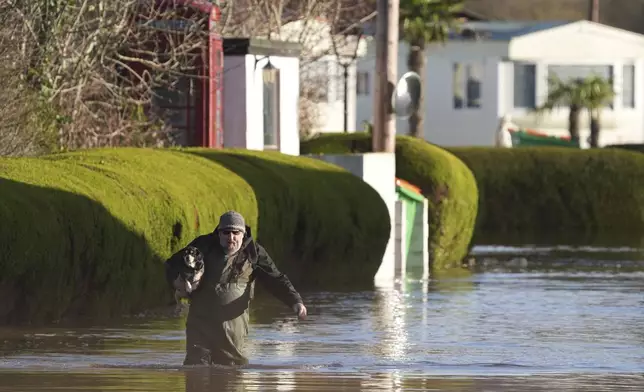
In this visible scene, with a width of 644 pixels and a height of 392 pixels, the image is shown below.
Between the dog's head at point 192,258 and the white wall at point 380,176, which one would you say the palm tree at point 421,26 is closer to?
the white wall at point 380,176

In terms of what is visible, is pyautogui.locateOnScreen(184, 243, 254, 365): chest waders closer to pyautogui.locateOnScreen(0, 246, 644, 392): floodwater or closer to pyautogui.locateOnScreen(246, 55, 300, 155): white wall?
pyautogui.locateOnScreen(0, 246, 644, 392): floodwater

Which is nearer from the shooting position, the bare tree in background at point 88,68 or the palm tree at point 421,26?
the bare tree in background at point 88,68

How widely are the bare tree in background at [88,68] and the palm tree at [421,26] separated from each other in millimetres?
28244

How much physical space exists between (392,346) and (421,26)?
41.4 metres

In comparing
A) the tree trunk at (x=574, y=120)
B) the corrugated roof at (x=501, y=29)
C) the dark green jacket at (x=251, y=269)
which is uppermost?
the corrugated roof at (x=501, y=29)

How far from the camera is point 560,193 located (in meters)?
42.4

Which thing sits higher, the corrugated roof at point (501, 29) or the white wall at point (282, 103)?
the corrugated roof at point (501, 29)

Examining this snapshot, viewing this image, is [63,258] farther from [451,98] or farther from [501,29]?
[501,29]

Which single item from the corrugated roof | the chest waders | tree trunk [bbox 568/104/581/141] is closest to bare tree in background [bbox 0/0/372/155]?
the chest waders

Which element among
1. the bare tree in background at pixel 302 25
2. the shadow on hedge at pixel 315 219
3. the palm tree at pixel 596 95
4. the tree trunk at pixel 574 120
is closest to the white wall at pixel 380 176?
the shadow on hedge at pixel 315 219

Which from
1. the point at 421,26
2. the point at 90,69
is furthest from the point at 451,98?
the point at 90,69

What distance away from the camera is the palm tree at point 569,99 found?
229 feet

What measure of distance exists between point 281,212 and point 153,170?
2.90m

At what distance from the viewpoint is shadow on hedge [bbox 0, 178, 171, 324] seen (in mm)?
16625
